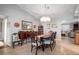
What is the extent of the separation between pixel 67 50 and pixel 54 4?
1000 mm

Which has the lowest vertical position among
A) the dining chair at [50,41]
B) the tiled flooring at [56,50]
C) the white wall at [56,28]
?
the tiled flooring at [56,50]

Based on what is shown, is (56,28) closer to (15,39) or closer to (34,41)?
(34,41)

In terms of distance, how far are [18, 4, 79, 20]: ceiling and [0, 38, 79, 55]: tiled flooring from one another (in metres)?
0.52

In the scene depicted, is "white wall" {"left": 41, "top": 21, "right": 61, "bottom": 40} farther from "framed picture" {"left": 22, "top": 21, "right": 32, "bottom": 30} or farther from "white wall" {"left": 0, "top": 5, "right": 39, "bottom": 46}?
"white wall" {"left": 0, "top": 5, "right": 39, "bottom": 46}

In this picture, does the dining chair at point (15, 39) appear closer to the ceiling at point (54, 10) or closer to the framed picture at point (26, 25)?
the framed picture at point (26, 25)

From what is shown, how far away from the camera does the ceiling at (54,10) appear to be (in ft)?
7.34

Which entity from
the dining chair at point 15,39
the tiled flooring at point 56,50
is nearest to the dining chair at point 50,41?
the tiled flooring at point 56,50

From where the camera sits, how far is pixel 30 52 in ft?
7.45

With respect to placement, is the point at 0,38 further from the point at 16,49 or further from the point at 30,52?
the point at 30,52

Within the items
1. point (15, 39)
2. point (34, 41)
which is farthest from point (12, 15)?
point (34, 41)

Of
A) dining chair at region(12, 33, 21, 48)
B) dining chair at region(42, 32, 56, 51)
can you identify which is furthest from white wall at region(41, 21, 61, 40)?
dining chair at region(12, 33, 21, 48)

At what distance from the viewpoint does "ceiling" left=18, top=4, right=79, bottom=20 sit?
7.34 ft

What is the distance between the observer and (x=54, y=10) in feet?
7.43

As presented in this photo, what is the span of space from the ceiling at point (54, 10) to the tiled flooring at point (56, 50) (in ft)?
1.72
